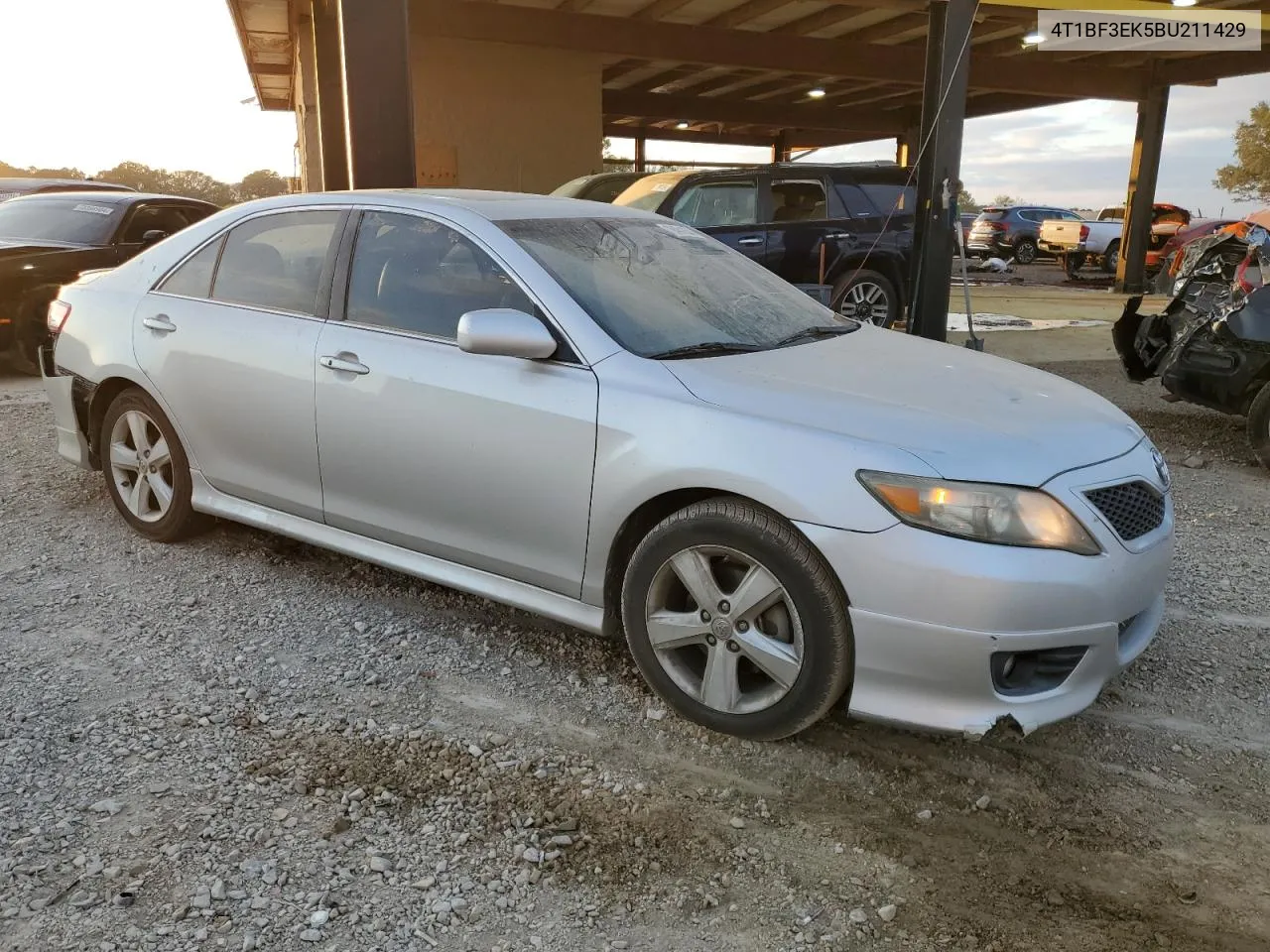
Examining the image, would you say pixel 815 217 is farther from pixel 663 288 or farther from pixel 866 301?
pixel 663 288

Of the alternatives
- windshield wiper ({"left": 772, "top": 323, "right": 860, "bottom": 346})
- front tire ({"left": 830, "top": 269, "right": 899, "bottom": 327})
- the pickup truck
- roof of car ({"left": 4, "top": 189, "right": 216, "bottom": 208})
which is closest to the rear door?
front tire ({"left": 830, "top": 269, "right": 899, "bottom": 327})

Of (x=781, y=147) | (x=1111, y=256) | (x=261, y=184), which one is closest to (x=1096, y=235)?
(x=1111, y=256)

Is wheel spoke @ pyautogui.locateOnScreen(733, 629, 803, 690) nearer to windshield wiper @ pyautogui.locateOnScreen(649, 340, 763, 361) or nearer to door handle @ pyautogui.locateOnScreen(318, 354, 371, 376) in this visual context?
windshield wiper @ pyautogui.locateOnScreen(649, 340, 763, 361)

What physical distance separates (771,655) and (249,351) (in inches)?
91.9

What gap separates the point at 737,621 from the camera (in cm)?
280

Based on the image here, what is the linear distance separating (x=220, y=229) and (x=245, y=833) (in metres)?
2.66

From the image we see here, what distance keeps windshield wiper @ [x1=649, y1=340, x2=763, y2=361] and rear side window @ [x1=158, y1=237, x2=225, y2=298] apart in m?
2.12

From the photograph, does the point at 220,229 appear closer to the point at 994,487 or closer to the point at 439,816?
the point at 439,816

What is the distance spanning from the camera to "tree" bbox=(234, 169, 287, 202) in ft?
136

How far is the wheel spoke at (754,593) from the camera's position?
8.95 ft

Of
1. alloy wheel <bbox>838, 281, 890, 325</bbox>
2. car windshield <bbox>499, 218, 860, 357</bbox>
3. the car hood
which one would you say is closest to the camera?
the car hood

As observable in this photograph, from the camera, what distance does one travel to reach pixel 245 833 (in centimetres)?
246

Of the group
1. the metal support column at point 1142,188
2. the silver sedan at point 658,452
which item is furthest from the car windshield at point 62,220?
the metal support column at point 1142,188

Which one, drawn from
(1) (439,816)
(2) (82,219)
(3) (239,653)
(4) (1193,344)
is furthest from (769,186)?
(1) (439,816)
